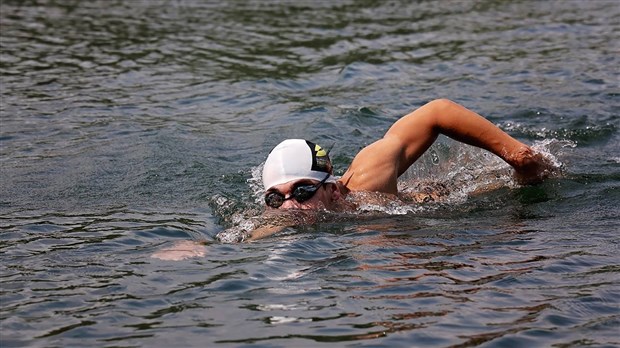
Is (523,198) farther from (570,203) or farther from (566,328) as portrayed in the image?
(566,328)

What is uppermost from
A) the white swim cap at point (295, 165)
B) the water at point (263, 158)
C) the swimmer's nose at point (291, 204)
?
the white swim cap at point (295, 165)

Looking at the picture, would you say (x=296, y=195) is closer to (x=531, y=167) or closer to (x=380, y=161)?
(x=380, y=161)

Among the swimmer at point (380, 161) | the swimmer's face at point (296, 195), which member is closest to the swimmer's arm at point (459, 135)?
the swimmer at point (380, 161)

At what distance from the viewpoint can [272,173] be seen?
747 cm

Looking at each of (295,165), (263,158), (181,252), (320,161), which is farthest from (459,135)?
(263,158)

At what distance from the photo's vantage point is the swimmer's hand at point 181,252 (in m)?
6.70

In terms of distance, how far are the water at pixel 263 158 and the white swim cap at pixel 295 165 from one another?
0.39 metres

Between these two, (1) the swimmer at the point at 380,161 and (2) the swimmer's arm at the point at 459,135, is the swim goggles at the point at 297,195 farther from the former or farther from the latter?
(2) the swimmer's arm at the point at 459,135

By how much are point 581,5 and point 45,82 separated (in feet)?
33.4

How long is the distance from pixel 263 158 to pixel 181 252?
3.57 meters

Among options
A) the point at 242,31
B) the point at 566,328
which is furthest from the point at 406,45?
the point at 566,328

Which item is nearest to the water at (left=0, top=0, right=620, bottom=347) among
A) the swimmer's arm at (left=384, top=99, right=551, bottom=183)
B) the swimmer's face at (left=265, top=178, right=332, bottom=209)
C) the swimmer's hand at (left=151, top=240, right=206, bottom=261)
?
the swimmer's hand at (left=151, top=240, right=206, bottom=261)

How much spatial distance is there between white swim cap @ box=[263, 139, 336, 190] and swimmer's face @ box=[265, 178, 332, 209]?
0.12ft

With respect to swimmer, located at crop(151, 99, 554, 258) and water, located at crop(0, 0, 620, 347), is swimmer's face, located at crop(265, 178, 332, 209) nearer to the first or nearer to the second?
swimmer, located at crop(151, 99, 554, 258)
